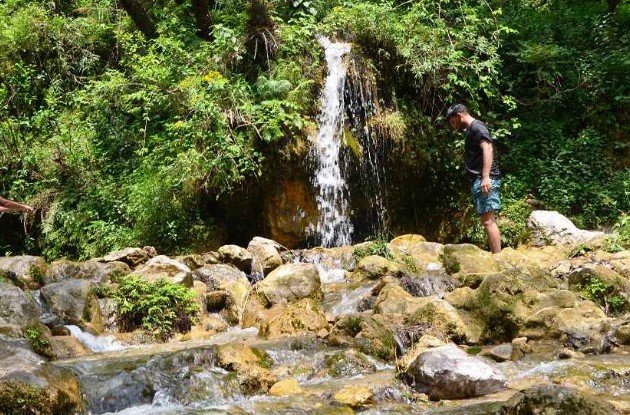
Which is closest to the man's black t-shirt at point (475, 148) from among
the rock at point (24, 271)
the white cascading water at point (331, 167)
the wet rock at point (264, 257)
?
the wet rock at point (264, 257)

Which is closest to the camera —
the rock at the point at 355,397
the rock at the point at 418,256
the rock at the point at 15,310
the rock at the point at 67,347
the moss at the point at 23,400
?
the moss at the point at 23,400

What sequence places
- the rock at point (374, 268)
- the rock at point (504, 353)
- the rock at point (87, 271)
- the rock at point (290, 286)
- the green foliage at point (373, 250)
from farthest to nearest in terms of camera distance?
the green foliage at point (373, 250) → the rock at point (87, 271) → the rock at point (374, 268) → the rock at point (290, 286) → the rock at point (504, 353)

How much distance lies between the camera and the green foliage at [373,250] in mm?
9078

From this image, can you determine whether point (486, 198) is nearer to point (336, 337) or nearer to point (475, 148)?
point (475, 148)

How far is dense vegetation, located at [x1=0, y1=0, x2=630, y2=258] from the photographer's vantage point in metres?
11.2

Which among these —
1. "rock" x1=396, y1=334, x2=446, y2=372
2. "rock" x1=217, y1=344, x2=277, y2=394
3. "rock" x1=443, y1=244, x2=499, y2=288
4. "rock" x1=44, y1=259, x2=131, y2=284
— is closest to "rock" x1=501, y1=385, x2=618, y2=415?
"rock" x1=396, y1=334, x2=446, y2=372

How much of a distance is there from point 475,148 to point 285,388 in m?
4.37

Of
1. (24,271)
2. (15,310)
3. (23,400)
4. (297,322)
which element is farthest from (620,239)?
(24,271)

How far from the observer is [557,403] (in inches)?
129

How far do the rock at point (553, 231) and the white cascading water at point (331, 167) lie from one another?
3128 mm

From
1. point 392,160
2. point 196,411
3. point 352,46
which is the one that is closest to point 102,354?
point 196,411

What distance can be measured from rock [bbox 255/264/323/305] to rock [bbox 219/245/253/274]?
132cm

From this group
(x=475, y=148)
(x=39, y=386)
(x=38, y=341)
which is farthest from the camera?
(x=475, y=148)

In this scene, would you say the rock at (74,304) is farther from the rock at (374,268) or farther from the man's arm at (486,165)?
the man's arm at (486,165)
